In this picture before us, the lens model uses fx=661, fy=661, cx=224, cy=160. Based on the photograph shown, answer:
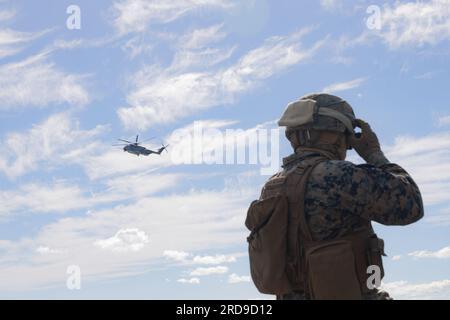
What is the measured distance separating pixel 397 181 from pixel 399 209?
0.33 meters

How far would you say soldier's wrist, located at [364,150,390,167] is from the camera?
830cm

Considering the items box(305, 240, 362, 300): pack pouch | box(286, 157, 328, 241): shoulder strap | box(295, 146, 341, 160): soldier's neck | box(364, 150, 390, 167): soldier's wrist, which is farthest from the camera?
box(295, 146, 341, 160): soldier's neck

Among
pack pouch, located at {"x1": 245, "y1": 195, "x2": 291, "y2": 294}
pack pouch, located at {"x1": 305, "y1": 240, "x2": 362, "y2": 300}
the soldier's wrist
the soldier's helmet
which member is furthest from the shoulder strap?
the soldier's wrist

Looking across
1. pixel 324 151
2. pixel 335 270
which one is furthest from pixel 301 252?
pixel 324 151

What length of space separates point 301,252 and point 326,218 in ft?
1.77

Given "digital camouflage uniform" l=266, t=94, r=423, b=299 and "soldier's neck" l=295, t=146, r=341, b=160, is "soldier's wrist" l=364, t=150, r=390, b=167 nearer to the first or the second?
"digital camouflage uniform" l=266, t=94, r=423, b=299

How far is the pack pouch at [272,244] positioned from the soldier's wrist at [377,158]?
125cm

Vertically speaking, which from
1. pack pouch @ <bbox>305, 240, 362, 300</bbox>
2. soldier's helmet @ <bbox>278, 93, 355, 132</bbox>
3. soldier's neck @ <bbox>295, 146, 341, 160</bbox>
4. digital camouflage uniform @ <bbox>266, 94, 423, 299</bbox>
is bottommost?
pack pouch @ <bbox>305, 240, 362, 300</bbox>

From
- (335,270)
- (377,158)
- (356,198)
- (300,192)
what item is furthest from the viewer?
(377,158)

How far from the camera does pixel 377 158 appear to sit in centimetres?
838

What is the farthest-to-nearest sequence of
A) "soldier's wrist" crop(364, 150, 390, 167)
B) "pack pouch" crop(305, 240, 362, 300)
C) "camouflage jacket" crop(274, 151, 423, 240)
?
1. "soldier's wrist" crop(364, 150, 390, 167)
2. "pack pouch" crop(305, 240, 362, 300)
3. "camouflage jacket" crop(274, 151, 423, 240)

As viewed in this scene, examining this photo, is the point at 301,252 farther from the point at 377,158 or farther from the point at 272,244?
the point at 377,158
